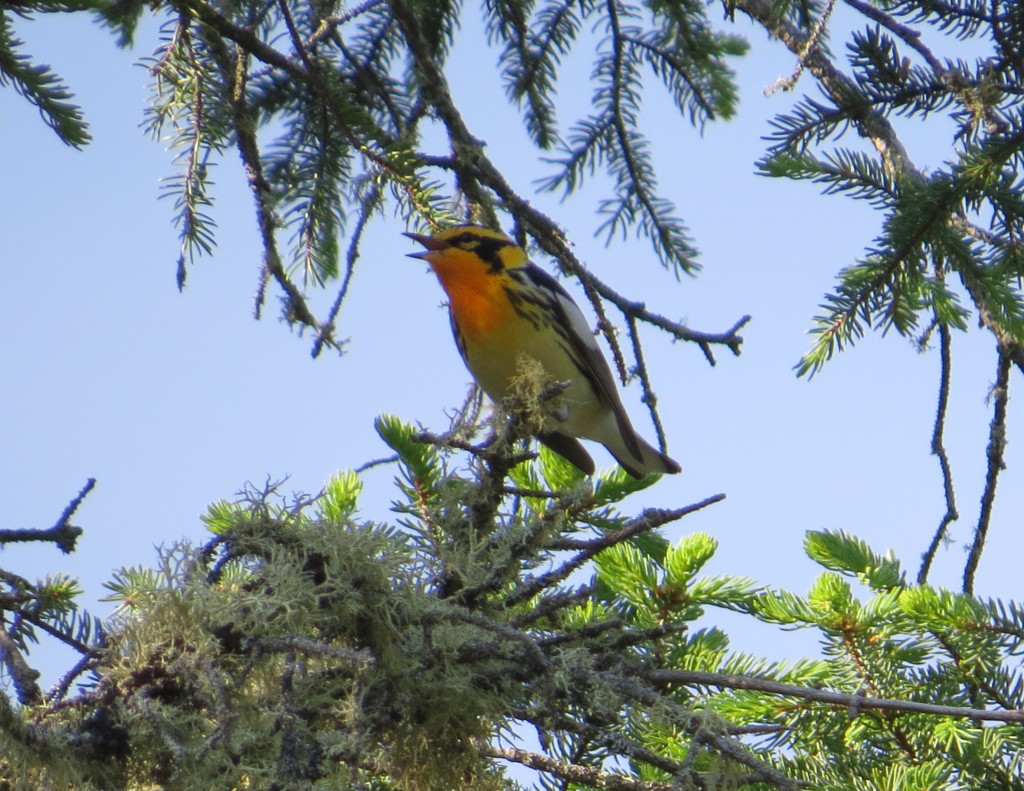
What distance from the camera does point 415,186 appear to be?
263 centimetres

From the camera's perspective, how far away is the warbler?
363 cm

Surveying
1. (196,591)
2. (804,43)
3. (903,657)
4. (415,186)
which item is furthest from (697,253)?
(196,591)

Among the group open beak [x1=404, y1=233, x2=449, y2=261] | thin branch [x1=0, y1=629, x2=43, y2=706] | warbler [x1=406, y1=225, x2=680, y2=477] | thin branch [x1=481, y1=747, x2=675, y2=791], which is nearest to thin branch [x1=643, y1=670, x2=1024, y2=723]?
thin branch [x1=481, y1=747, x2=675, y2=791]

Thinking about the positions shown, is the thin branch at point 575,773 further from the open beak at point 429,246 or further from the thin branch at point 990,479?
the open beak at point 429,246

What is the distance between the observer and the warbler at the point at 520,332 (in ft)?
11.9

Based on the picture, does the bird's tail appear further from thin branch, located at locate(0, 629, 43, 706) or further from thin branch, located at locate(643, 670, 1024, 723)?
thin branch, located at locate(0, 629, 43, 706)

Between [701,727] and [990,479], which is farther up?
[990,479]

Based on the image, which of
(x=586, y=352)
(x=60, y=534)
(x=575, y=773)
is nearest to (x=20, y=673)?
(x=60, y=534)

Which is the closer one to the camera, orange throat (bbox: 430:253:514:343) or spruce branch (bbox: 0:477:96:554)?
spruce branch (bbox: 0:477:96:554)

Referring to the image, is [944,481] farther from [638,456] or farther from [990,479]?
[638,456]

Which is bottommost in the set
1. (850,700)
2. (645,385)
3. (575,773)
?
(575,773)

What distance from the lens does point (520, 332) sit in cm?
364

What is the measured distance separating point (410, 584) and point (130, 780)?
53 centimetres

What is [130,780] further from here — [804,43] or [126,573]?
[804,43]
